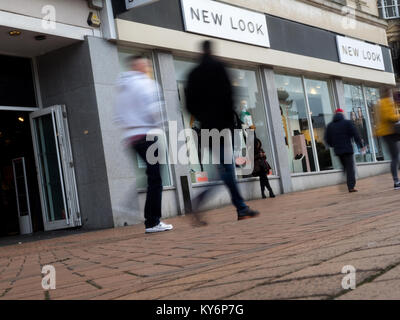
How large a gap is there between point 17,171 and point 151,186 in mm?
6132

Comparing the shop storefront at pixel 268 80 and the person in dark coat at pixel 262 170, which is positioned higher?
the shop storefront at pixel 268 80

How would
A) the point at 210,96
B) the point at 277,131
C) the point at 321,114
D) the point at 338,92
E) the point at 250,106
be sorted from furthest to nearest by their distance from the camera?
the point at 338,92
the point at 321,114
the point at 277,131
the point at 250,106
the point at 210,96

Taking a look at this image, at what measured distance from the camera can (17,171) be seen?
1209 centimetres

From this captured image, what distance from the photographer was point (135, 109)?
6.66m

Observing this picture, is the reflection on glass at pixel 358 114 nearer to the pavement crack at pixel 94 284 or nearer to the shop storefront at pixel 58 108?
the shop storefront at pixel 58 108

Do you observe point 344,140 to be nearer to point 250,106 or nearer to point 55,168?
point 250,106

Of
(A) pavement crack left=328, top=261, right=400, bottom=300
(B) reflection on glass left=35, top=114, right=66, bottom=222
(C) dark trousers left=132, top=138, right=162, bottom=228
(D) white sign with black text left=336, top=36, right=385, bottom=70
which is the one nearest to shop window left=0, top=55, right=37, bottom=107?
(B) reflection on glass left=35, top=114, right=66, bottom=222

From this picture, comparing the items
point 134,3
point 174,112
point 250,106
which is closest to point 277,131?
point 250,106

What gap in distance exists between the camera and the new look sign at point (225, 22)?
42.8 ft

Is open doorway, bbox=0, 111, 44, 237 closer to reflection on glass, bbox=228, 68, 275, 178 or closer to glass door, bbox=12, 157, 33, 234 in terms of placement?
glass door, bbox=12, 157, 33, 234

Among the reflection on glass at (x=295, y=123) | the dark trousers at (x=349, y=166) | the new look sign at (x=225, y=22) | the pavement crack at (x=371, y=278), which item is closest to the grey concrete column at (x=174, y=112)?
the new look sign at (x=225, y=22)

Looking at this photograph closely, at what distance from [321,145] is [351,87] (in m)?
3.88

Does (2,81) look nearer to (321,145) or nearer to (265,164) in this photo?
(265,164)

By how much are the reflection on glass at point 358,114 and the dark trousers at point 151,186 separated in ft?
46.9
